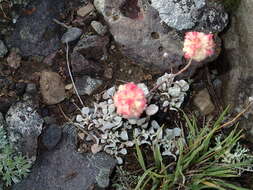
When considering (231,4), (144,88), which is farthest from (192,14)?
(144,88)

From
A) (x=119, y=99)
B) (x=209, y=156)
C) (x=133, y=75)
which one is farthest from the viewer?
(x=133, y=75)

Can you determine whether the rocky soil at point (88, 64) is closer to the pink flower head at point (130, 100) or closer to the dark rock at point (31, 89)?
the dark rock at point (31, 89)

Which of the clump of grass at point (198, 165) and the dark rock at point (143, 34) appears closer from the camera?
the clump of grass at point (198, 165)

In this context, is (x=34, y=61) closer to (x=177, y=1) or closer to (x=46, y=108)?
(x=46, y=108)

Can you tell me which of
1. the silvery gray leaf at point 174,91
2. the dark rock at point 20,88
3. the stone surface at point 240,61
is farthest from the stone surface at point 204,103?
the dark rock at point 20,88

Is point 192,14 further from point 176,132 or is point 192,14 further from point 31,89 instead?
point 31,89

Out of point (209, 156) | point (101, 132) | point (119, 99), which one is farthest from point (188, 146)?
point (119, 99)
